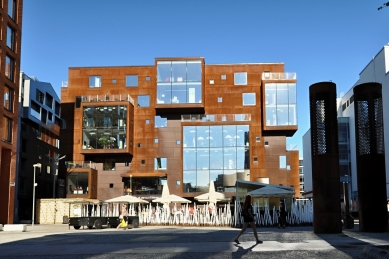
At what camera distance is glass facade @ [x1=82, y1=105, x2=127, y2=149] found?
5881 cm

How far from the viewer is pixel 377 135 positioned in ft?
68.3

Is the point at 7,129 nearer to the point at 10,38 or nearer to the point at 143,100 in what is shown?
the point at 10,38

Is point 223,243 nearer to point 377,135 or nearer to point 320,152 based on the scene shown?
point 320,152

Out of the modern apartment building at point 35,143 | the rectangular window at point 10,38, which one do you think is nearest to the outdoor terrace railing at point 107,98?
the modern apartment building at point 35,143

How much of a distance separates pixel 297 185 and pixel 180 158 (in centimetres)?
1362

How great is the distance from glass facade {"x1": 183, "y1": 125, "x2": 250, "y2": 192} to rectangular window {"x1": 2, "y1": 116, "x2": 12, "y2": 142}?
859 inches

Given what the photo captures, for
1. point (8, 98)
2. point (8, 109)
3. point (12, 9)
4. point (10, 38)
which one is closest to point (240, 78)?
point (12, 9)

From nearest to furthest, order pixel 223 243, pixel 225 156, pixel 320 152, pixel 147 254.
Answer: pixel 147 254, pixel 223 243, pixel 320 152, pixel 225 156

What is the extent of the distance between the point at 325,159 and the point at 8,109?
29507 millimetres

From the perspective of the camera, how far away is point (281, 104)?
192 ft

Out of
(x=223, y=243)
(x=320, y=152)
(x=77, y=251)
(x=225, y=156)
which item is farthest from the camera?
(x=225, y=156)

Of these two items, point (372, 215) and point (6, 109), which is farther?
point (6, 109)

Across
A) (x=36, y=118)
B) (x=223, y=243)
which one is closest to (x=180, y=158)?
(x=36, y=118)

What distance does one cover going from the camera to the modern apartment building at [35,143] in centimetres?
5906
